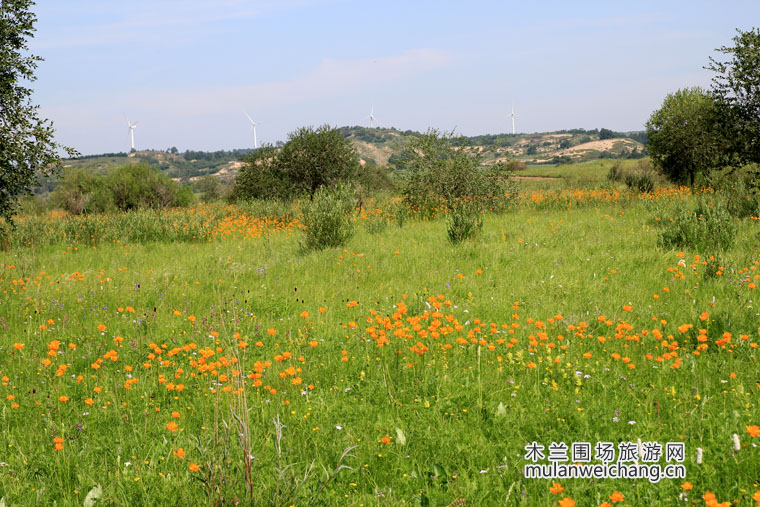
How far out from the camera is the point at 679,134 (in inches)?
1041

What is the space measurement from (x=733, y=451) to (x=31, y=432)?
16.5ft

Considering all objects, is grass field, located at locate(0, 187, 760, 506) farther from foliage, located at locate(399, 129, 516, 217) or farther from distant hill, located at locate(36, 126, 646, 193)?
distant hill, located at locate(36, 126, 646, 193)

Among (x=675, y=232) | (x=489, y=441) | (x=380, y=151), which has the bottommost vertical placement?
(x=489, y=441)

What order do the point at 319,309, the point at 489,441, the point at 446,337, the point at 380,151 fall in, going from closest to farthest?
the point at 489,441
the point at 446,337
the point at 319,309
the point at 380,151

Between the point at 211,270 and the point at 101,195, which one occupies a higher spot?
the point at 101,195

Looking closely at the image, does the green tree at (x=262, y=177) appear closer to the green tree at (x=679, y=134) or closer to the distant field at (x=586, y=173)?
the green tree at (x=679, y=134)

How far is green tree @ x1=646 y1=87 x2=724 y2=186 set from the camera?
1018 inches

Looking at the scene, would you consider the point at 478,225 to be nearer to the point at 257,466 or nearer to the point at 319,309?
the point at 319,309

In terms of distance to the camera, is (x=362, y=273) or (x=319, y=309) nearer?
(x=319, y=309)


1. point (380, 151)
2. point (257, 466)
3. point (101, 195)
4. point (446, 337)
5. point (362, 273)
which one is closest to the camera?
point (257, 466)

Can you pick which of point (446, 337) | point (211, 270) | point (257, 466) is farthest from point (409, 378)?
point (211, 270)

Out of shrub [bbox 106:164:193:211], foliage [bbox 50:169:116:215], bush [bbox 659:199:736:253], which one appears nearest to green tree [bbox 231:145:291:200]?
shrub [bbox 106:164:193:211]

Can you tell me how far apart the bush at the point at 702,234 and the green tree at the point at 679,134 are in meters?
17.0

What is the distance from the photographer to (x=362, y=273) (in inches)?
336
